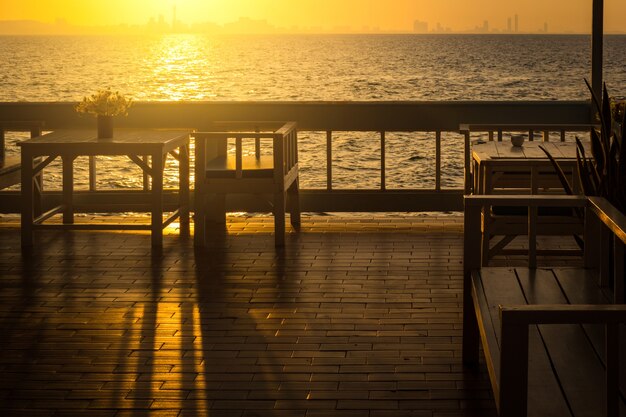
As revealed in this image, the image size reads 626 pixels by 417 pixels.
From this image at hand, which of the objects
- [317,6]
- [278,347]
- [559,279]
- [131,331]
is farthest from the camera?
[317,6]

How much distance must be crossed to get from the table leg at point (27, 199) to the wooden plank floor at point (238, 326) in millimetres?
102

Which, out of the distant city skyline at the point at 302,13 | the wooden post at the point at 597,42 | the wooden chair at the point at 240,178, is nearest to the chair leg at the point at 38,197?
the wooden chair at the point at 240,178

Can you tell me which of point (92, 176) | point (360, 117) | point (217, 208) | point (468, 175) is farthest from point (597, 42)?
point (92, 176)

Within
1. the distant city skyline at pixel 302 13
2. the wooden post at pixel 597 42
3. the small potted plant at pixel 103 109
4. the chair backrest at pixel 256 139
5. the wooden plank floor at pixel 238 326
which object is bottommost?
the wooden plank floor at pixel 238 326

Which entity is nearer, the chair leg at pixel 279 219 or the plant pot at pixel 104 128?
the chair leg at pixel 279 219

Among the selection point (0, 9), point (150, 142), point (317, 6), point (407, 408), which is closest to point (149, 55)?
point (0, 9)

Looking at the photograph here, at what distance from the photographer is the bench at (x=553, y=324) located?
73.5 inches

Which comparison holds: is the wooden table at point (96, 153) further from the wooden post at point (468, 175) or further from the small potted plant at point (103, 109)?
the wooden post at point (468, 175)

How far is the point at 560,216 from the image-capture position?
4.95 metres

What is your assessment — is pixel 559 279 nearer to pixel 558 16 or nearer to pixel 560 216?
pixel 560 216

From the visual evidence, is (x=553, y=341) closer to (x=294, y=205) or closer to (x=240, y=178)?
(x=240, y=178)

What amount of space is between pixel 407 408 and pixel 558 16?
3876cm

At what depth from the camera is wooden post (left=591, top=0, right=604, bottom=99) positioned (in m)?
6.14

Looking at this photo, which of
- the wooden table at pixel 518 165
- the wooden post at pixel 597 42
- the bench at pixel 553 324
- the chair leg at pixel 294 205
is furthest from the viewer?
the chair leg at pixel 294 205
